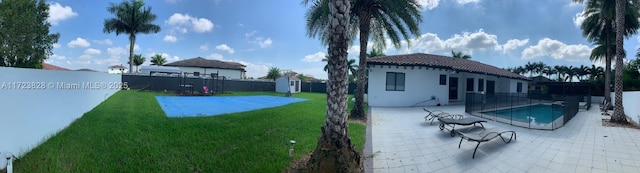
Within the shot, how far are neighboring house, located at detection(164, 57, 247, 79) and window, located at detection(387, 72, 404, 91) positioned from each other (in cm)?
2817

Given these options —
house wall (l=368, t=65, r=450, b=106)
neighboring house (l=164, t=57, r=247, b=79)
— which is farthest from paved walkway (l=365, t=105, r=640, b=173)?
neighboring house (l=164, t=57, r=247, b=79)

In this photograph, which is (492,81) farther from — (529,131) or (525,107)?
(529,131)

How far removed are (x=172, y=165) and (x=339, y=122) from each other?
9.34 ft

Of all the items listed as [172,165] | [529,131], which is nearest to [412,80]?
[529,131]

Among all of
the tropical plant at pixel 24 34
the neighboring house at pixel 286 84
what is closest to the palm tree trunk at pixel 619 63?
the neighboring house at pixel 286 84

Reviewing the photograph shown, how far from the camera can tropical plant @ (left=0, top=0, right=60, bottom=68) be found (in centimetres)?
2195

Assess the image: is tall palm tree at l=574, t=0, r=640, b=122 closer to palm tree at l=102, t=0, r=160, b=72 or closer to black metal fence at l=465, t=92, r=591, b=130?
black metal fence at l=465, t=92, r=591, b=130

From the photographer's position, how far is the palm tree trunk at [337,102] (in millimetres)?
4250

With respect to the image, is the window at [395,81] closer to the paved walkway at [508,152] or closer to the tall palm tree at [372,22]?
the tall palm tree at [372,22]

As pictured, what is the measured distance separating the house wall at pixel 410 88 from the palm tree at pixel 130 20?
2862 centimetres

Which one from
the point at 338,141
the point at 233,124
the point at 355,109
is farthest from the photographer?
the point at 355,109

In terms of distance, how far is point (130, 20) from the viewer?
1266 inches

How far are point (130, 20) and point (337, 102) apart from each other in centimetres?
3658

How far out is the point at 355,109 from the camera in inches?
446
